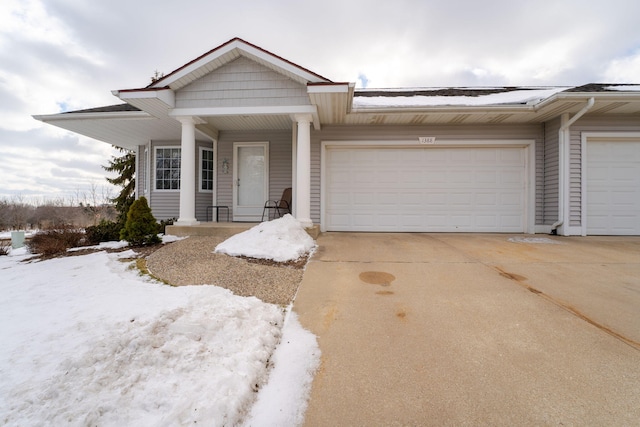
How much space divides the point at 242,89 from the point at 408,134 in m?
3.99

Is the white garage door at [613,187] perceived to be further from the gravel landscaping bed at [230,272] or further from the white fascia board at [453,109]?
the gravel landscaping bed at [230,272]

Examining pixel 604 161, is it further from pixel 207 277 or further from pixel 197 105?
pixel 197 105

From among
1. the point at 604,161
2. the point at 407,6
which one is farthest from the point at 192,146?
the point at 604,161

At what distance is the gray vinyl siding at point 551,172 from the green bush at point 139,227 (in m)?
8.71

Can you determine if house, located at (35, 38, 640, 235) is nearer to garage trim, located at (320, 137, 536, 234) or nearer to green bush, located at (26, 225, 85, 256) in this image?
garage trim, located at (320, 137, 536, 234)

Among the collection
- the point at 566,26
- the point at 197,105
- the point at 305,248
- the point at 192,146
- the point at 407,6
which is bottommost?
the point at 305,248

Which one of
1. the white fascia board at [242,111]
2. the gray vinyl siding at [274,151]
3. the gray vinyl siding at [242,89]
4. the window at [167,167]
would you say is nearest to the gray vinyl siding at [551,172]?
the white fascia board at [242,111]

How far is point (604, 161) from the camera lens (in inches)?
237

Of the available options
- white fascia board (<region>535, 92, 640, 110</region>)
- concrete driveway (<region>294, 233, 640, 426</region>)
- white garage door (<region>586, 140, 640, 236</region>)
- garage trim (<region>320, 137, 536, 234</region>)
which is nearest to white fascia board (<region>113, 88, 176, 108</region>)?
garage trim (<region>320, 137, 536, 234</region>)

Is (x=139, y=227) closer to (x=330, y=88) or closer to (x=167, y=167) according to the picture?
(x=167, y=167)

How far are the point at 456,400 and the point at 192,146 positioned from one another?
6231mm

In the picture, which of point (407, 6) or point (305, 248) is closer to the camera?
point (305, 248)

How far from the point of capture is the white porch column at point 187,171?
5.79m

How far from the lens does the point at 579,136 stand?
5.96 m
